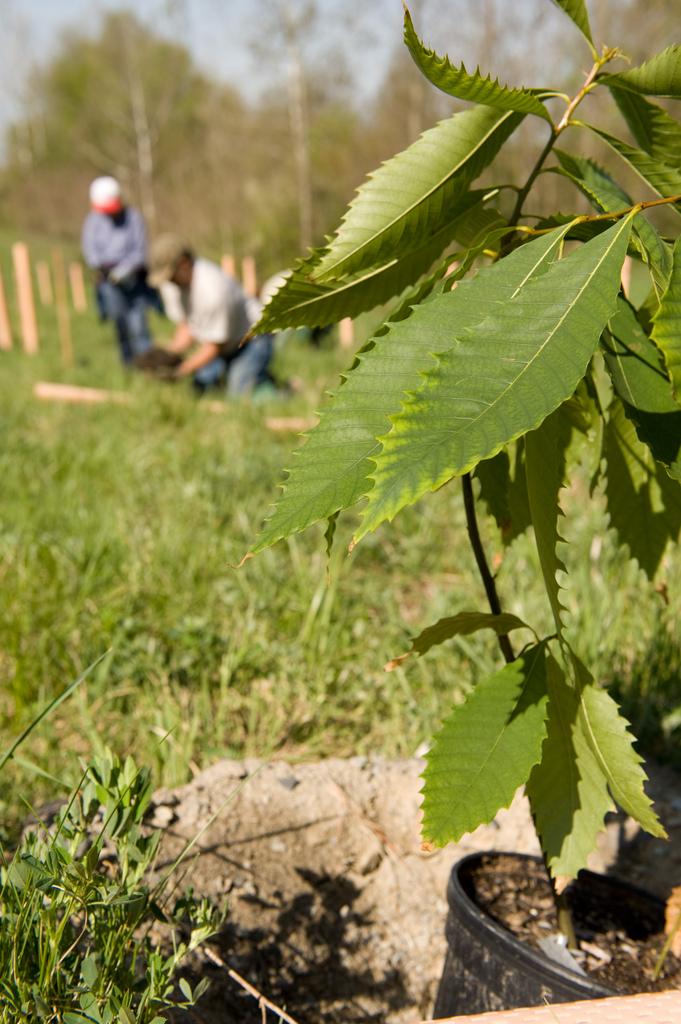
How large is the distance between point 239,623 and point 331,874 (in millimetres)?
893

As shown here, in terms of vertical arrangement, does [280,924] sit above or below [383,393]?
below

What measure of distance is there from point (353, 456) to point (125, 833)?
0.55 m

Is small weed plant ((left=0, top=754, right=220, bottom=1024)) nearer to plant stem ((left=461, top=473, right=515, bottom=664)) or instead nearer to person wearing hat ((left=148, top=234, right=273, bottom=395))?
plant stem ((left=461, top=473, right=515, bottom=664))

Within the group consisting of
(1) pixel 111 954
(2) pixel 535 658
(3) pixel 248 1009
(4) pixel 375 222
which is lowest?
(3) pixel 248 1009

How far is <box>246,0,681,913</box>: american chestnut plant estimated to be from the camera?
81 cm

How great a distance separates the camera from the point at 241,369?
23.9 feet

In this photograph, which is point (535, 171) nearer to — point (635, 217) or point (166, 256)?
point (635, 217)

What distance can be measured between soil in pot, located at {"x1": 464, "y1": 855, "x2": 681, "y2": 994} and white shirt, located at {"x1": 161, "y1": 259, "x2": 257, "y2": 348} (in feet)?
19.7

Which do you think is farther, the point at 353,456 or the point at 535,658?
the point at 535,658

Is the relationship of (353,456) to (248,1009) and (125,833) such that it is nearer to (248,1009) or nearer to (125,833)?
(125,833)

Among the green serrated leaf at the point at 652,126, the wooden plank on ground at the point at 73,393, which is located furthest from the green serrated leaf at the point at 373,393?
the wooden plank on ground at the point at 73,393

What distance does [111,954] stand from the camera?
3.52 ft

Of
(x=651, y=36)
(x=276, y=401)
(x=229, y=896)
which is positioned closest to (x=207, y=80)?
(x=651, y=36)

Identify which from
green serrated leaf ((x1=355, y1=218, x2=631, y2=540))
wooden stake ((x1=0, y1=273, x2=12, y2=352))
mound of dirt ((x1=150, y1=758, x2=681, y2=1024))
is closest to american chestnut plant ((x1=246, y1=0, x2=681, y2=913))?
green serrated leaf ((x1=355, y1=218, x2=631, y2=540))
